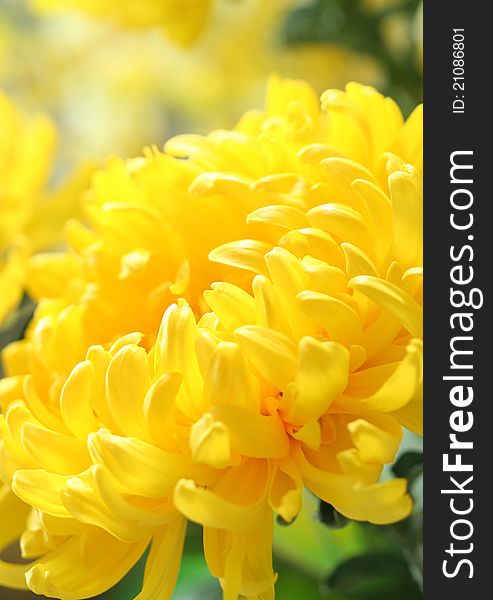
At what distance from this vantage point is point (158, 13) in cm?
42

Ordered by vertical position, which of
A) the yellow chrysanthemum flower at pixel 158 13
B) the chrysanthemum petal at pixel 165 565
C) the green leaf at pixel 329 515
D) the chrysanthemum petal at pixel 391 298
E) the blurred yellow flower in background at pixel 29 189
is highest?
the yellow chrysanthemum flower at pixel 158 13

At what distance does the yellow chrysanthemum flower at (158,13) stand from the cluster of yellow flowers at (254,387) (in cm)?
14

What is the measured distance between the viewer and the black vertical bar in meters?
0.25

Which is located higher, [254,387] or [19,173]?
[19,173]

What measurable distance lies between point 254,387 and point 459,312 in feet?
0.20

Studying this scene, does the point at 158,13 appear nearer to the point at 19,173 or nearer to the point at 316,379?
the point at 19,173

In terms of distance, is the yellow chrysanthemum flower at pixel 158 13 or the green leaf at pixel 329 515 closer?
the green leaf at pixel 329 515

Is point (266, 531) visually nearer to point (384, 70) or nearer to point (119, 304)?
point (119, 304)

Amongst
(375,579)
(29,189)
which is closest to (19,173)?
(29,189)

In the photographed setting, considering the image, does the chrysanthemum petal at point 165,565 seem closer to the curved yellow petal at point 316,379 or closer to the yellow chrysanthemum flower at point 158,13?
the curved yellow petal at point 316,379

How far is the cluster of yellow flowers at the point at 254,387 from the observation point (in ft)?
0.74

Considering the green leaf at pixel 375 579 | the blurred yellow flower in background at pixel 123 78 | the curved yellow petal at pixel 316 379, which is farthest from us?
the blurred yellow flower in background at pixel 123 78

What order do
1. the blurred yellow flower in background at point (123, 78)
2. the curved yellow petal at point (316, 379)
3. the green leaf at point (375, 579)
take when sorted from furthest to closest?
the blurred yellow flower in background at point (123, 78), the green leaf at point (375, 579), the curved yellow petal at point (316, 379)

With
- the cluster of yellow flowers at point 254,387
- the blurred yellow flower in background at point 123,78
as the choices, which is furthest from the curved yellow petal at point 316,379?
the blurred yellow flower in background at point 123,78
